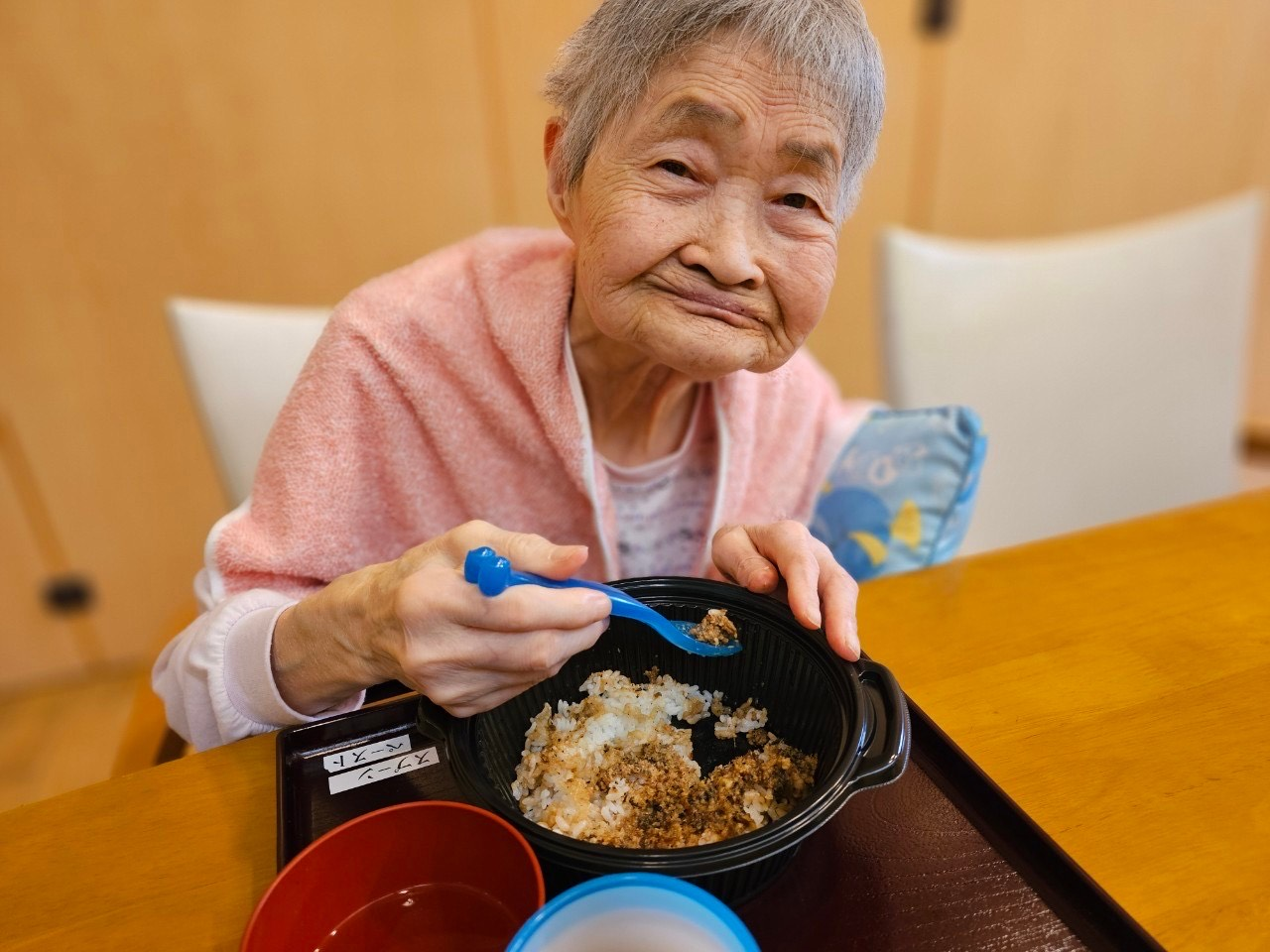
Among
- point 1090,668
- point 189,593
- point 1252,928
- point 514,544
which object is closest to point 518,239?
point 514,544

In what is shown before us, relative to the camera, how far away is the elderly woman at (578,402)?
76cm

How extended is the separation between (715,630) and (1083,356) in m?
1.30

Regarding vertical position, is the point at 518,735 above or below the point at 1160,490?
above

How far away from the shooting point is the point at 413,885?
2.12 feet

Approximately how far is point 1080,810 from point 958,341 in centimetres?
104

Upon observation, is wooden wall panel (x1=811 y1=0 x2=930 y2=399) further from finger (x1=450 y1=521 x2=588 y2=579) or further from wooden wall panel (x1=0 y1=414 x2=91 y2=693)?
wooden wall panel (x1=0 y1=414 x2=91 y2=693)

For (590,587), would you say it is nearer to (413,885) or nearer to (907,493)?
(413,885)

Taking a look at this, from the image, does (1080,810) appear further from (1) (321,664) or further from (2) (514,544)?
(1) (321,664)

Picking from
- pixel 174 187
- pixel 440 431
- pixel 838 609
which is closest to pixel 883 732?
pixel 838 609

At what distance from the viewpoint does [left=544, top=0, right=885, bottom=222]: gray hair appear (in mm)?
763

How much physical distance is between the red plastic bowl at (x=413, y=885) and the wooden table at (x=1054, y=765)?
117mm

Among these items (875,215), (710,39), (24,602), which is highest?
(710,39)

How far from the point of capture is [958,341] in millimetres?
1612

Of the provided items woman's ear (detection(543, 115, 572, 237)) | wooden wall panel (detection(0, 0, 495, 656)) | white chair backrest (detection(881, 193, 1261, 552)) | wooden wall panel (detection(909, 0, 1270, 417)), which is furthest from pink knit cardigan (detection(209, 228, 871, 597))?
wooden wall panel (detection(909, 0, 1270, 417))
